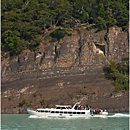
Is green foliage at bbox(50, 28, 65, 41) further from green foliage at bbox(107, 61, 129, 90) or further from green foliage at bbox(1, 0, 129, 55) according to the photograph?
green foliage at bbox(107, 61, 129, 90)

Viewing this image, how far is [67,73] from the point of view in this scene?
7469 centimetres

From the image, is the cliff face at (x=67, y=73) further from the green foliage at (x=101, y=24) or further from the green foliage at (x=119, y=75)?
the green foliage at (x=119, y=75)

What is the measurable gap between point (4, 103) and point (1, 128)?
28151 mm

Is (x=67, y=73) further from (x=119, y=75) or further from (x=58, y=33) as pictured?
(x=58, y=33)

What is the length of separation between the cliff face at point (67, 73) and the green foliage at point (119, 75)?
1.73 meters

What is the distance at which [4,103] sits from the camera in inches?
2758

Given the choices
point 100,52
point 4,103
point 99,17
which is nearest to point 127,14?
point 99,17

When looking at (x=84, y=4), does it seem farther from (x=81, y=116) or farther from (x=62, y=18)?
(x=81, y=116)

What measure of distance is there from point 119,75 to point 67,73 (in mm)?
11310

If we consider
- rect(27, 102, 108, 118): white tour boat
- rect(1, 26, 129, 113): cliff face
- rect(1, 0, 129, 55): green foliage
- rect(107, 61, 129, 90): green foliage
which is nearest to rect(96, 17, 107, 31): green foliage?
rect(1, 0, 129, 55): green foliage

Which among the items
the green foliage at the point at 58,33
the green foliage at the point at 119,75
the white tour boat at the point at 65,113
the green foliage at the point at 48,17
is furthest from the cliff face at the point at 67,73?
the white tour boat at the point at 65,113

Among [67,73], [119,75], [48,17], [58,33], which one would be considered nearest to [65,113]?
[67,73]

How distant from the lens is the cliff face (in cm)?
6869

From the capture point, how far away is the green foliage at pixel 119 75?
72.2 metres
